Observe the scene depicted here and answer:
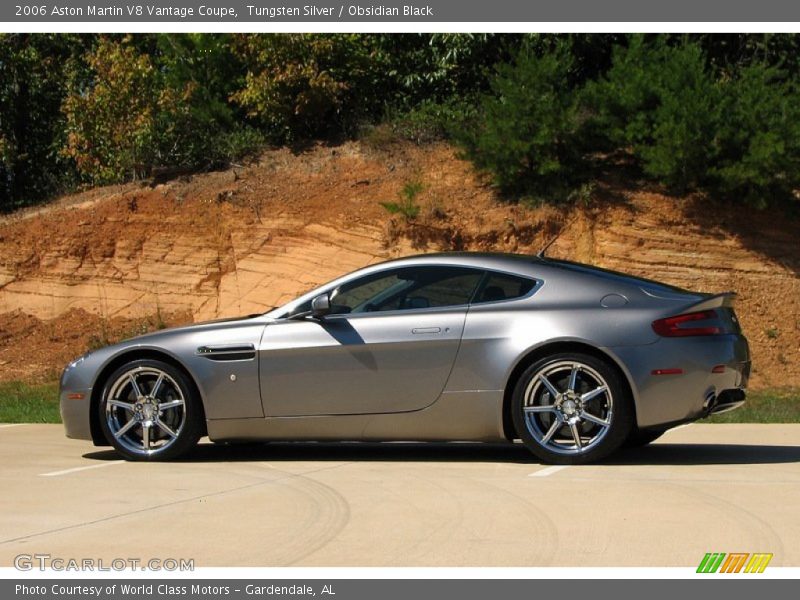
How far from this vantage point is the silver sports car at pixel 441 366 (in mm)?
7773

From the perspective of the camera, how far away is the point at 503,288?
27.0 ft

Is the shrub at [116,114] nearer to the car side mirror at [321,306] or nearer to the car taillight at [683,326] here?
the car side mirror at [321,306]

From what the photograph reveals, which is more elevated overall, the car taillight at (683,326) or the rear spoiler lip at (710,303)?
the rear spoiler lip at (710,303)

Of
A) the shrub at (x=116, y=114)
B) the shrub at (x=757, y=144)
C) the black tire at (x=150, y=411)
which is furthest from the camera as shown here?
the shrub at (x=116, y=114)

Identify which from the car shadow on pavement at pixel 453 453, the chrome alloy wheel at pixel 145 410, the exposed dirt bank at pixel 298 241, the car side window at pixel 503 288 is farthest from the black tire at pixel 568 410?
the exposed dirt bank at pixel 298 241

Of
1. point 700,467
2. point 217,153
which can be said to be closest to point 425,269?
point 700,467

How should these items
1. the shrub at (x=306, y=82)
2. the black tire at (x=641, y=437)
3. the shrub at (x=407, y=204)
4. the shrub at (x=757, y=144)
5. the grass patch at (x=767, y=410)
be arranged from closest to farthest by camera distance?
the black tire at (x=641, y=437), the grass patch at (x=767, y=410), the shrub at (x=757, y=144), the shrub at (x=407, y=204), the shrub at (x=306, y=82)

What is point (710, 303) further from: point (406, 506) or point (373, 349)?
point (406, 506)

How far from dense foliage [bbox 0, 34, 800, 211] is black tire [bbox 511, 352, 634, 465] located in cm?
Result: 1031

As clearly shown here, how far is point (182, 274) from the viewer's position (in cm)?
1939

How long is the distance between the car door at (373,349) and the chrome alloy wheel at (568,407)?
2.06ft

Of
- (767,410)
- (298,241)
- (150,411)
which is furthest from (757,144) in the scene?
(150,411)

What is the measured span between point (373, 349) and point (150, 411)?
172 centimetres

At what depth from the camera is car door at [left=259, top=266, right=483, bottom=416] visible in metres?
8.05
